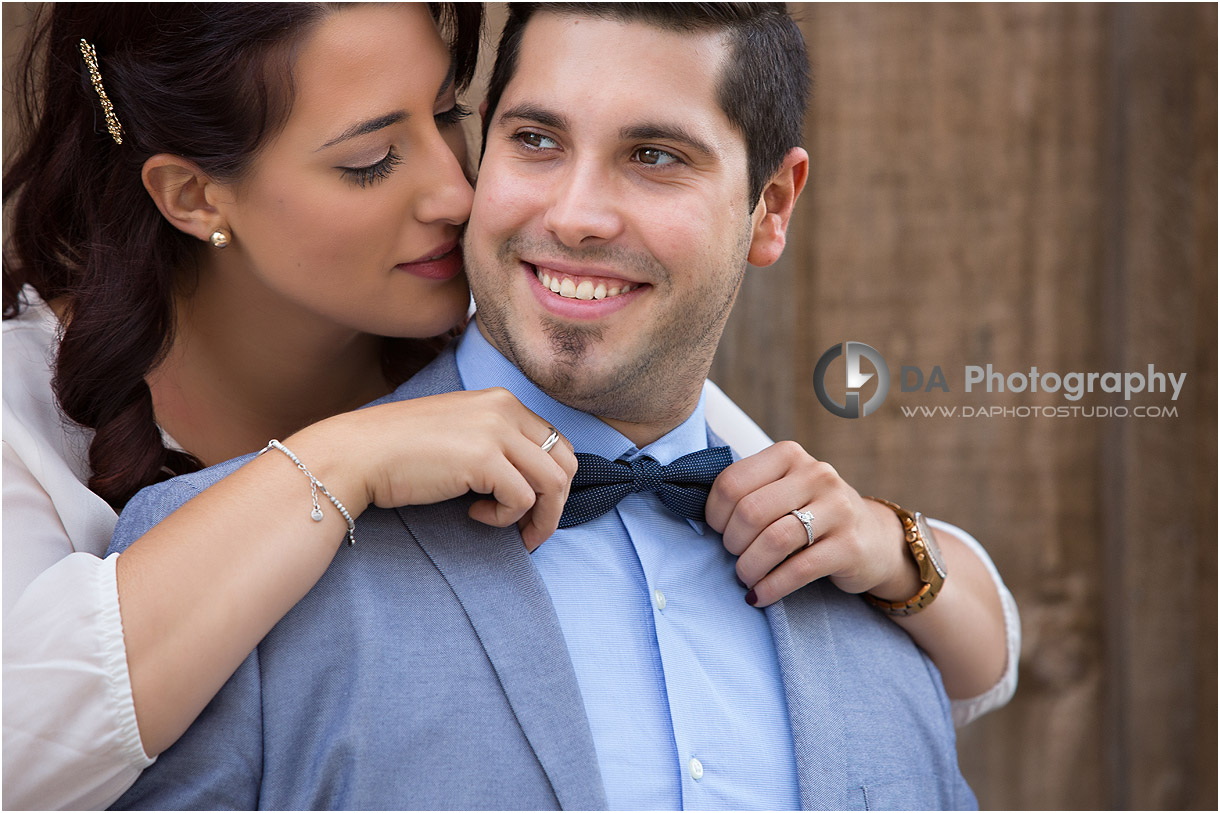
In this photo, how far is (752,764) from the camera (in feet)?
5.37

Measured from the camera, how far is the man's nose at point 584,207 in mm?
1643

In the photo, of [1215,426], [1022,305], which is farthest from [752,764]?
[1215,426]

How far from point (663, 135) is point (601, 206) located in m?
0.14

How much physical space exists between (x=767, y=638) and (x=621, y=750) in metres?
0.35

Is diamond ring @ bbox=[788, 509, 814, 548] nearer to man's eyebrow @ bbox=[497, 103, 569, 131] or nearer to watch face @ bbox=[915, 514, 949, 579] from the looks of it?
watch face @ bbox=[915, 514, 949, 579]

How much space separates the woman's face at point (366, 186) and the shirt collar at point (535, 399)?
0.50 feet

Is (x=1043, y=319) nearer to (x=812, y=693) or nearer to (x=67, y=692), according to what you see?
(x=812, y=693)

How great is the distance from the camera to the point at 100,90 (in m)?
1.93

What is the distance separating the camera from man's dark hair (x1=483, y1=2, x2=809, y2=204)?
1.72 m

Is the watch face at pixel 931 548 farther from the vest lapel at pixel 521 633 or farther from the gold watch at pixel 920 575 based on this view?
the vest lapel at pixel 521 633

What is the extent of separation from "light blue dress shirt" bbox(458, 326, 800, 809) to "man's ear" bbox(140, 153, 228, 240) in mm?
513

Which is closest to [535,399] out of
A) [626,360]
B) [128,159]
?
[626,360]

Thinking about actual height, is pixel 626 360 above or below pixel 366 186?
below

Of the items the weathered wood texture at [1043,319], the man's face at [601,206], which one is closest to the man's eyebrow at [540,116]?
the man's face at [601,206]
